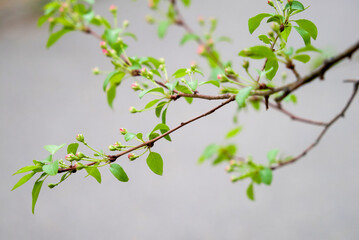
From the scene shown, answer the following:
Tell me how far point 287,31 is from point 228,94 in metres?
0.14

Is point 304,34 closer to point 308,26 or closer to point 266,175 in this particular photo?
point 308,26

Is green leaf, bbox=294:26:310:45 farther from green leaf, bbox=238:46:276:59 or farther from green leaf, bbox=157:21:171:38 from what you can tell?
green leaf, bbox=157:21:171:38

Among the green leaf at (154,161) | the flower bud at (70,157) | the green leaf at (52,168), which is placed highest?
the green leaf at (52,168)

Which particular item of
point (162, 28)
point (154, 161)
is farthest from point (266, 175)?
point (162, 28)

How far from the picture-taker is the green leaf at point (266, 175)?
60 cm

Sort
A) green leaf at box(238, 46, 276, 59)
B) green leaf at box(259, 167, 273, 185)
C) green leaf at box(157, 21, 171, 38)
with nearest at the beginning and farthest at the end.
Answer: green leaf at box(238, 46, 276, 59) → green leaf at box(259, 167, 273, 185) → green leaf at box(157, 21, 171, 38)

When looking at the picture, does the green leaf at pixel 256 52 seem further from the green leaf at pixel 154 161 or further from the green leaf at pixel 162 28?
the green leaf at pixel 162 28

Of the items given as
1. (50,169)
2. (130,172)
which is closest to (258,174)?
(50,169)

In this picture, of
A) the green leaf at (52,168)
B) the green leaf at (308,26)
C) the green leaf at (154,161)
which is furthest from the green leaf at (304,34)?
the green leaf at (52,168)

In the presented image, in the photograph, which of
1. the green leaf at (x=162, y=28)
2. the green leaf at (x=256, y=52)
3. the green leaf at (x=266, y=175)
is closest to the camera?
the green leaf at (x=256, y=52)

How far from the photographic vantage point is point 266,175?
62cm

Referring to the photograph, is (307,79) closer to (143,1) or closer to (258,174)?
(258,174)

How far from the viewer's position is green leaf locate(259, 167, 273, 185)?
605mm

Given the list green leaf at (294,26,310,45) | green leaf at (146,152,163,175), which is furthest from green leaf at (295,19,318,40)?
green leaf at (146,152,163,175)
